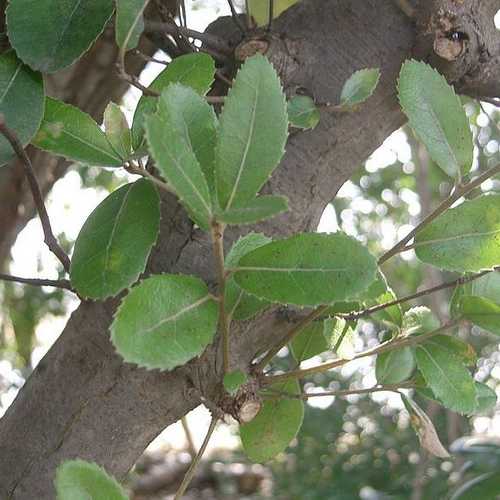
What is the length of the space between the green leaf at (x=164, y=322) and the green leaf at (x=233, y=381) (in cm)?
6

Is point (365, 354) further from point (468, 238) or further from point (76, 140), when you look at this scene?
point (76, 140)

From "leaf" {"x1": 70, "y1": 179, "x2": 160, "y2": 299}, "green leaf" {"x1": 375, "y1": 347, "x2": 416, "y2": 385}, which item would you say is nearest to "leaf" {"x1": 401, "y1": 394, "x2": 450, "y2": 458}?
"green leaf" {"x1": 375, "y1": 347, "x2": 416, "y2": 385}

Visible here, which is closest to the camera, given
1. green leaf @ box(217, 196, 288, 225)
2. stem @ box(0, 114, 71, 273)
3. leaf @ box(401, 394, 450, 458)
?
green leaf @ box(217, 196, 288, 225)

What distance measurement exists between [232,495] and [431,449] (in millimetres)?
2424

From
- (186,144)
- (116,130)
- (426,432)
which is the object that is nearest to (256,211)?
(186,144)

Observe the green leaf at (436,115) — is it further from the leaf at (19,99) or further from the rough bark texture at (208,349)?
the leaf at (19,99)

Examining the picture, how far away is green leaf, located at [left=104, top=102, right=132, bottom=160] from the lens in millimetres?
481

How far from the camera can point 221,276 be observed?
429 millimetres

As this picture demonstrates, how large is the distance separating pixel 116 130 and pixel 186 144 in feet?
0.37

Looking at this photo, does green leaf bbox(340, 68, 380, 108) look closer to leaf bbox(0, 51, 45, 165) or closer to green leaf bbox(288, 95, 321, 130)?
green leaf bbox(288, 95, 321, 130)

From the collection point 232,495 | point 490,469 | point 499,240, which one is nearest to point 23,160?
point 499,240

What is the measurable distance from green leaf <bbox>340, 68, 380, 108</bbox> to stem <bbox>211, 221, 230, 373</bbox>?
0.51ft

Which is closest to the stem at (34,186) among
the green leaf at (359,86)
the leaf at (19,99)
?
the leaf at (19,99)

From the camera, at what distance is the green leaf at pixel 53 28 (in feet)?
1.59
